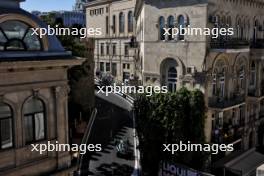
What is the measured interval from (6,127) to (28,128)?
3.32 ft

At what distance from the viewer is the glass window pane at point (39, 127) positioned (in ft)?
48.9

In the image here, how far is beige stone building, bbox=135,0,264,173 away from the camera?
2861 cm

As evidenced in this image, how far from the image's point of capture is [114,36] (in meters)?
57.8

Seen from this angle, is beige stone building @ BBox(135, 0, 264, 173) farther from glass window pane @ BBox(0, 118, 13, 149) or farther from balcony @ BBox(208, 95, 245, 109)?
glass window pane @ BBox(0, 118, 13, 149)

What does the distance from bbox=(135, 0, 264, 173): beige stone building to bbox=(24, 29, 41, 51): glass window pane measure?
16669mm

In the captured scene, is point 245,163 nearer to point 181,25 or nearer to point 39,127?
point 181,25

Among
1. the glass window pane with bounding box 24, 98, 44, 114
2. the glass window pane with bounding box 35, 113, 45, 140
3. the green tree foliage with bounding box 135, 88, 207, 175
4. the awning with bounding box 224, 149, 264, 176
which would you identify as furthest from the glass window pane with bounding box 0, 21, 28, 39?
the awning with bounding box 224, 149, 264, 176

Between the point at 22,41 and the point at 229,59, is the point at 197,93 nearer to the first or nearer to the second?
the point at 229,59

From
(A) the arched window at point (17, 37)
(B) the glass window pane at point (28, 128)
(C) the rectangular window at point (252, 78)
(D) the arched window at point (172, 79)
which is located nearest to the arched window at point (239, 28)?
(C) the rectangular window at point (252, 78)

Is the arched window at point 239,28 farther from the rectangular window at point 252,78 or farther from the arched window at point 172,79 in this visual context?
the arched window at point 172,79

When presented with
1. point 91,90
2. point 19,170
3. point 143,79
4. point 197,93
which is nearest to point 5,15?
point 19,170

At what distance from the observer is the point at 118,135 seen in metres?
30.9

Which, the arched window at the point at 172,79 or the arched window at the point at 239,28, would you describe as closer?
the arched window at the point at 172,79

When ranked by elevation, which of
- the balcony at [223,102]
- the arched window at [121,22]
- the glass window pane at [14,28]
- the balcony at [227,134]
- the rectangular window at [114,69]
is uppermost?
the arched window at [121,22]
